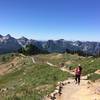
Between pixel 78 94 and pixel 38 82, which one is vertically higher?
pixel 78 94

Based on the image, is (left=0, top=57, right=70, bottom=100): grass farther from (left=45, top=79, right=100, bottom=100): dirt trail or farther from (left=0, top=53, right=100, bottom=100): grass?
(left=45, top=79, right=100, bottom=100): dirt trail

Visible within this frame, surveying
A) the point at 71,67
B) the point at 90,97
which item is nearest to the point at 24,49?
the point at 71,67

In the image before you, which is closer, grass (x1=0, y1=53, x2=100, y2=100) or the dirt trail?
the dirt trail

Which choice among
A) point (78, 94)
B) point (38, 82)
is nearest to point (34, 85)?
point (38, 82)

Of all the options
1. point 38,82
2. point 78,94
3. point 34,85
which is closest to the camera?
point 78,94

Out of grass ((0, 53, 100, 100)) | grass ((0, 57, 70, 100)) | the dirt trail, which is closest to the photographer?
the dirt trail

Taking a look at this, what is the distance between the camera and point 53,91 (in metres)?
30.6

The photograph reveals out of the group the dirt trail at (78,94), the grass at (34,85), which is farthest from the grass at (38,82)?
the dirt trail at (78,94)

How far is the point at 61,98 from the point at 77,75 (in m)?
9.52

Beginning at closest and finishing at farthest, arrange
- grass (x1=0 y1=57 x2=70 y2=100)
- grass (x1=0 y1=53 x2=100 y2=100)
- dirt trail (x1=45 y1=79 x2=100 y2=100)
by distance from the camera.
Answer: dirt trail (x1=45 y1=79 x2=100 y2=100) < grass (x1=0 y1=57 x2=70 y2=100) < grass (x1=0 y1=53 x2=100 y2=100)

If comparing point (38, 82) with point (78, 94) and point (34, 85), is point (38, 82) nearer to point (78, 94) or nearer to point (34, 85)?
point (34, 85)

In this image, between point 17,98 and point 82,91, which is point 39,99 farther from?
point 82,91

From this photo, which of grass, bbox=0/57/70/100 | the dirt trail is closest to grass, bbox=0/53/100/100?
grass, bbox=0/57/70/100

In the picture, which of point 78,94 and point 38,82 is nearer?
point 78,94
